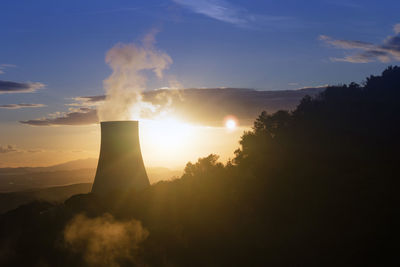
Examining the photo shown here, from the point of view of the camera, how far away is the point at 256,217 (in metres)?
22.9

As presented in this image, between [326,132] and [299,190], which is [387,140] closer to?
[326,132]

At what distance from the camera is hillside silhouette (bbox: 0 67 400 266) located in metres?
19.5

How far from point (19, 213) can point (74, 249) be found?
2266cm

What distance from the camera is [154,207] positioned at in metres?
26.0

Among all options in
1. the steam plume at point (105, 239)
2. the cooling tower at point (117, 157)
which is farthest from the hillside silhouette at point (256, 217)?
the cooling tower at point (117, 157)

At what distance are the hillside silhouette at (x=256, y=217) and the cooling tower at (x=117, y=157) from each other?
858mm

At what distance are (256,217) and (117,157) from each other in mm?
9980

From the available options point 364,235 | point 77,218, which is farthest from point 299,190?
point 77,218

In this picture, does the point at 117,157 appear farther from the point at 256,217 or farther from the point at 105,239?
the point at 256,217

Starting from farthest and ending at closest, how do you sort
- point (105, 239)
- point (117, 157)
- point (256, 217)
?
1. point (117, 157)
2. point (256, 217)
3. point (105, 239)

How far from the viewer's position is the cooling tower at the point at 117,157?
27281mm

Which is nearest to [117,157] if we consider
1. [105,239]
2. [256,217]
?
[105,239]

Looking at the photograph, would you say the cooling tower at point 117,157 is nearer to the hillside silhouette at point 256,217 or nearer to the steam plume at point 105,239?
the hillside silhouette at point 256,217

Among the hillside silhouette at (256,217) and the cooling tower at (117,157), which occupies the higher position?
the cooling tower at (117,157)
